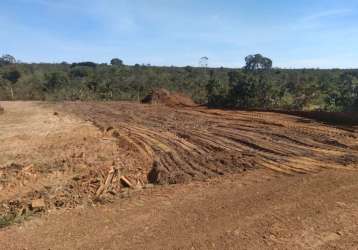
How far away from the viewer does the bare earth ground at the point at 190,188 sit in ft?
16.0

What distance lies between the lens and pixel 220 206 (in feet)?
19.1

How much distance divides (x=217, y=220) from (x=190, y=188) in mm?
1586

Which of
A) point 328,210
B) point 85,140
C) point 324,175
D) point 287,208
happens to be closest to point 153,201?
point 287,208

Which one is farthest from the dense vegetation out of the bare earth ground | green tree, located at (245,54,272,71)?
the bare earth ground

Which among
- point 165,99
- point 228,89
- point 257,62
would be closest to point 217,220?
point 228,89

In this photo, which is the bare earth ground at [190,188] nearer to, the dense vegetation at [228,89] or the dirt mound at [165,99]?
the dense vegetation at [228,89]

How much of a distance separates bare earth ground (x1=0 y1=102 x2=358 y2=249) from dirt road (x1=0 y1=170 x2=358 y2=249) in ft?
0.05

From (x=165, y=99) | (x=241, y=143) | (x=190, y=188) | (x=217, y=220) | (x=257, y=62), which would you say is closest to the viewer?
(x=217, y=220)

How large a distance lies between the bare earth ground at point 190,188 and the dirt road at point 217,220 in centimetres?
1

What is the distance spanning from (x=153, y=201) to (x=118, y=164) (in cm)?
264

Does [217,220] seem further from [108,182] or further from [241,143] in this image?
[241,143]

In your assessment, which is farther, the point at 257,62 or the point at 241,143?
the point at 257,62

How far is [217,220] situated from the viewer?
529 cm

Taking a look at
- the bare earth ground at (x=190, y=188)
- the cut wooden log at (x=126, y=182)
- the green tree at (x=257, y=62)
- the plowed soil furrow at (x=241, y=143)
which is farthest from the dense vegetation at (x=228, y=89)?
the cut wooden log at (x=126, y=182)
